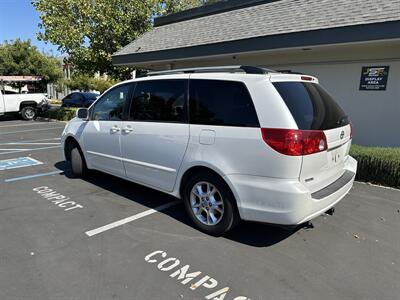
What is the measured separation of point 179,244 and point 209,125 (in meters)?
1.35

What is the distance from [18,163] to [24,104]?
1103cm

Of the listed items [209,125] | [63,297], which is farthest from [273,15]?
[63,297]

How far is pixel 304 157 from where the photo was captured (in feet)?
9.62

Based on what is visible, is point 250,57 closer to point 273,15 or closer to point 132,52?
point 273,15

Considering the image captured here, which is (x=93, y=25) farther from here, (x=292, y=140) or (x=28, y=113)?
(x=292, y=140)

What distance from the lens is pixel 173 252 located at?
328 cm

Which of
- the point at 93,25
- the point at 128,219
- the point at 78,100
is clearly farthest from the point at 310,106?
the point at 78,100

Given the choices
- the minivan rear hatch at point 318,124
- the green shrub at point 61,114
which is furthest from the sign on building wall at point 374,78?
the green shrub at point 61,114

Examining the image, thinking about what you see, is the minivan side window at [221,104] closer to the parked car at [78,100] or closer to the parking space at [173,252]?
the parking space at [173,252]

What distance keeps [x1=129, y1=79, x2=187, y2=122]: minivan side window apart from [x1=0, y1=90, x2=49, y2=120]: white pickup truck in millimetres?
14381

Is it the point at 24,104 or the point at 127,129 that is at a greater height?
the point at 24,104

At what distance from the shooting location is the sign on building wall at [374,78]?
6824 millimetres

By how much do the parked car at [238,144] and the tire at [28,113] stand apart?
14.4 metres

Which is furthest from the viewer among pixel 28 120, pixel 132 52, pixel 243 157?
pixel 28 120
